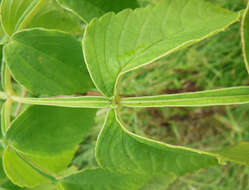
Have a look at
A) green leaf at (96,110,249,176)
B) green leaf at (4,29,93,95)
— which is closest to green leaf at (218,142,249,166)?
green leaf at (96,110,249,176)

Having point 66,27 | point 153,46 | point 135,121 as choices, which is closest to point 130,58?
point 153,46

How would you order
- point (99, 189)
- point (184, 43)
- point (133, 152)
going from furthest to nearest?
point (99, 189), point (133, 152), point (184, 43)

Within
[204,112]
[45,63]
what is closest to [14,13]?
[45,63]

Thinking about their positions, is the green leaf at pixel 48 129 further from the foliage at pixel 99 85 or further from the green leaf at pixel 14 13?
the green leaf at pixel 14 13

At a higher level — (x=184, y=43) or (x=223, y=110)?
(x=184, y=43)

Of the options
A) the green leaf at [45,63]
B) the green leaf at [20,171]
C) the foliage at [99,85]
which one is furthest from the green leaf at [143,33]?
the green leaf at [20,171]

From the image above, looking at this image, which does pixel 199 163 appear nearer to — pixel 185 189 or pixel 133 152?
pixel 133 152

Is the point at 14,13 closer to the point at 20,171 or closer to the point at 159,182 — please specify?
the point at 20,171
